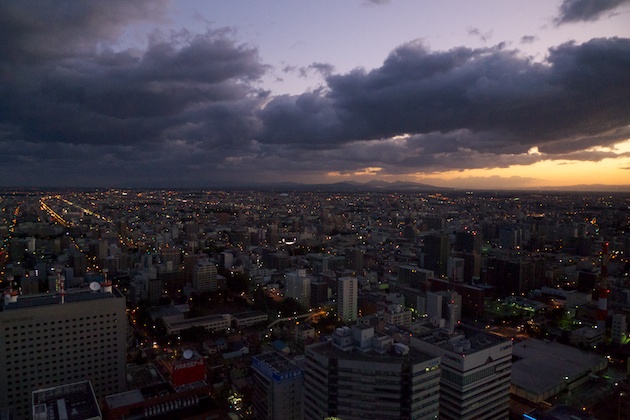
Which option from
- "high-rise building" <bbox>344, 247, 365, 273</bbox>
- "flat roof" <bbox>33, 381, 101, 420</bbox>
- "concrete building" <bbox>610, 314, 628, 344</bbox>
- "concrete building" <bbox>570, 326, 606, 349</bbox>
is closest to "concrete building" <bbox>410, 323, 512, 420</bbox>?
"flat roof" <bbox>33, 381, 101, 420</bbox>

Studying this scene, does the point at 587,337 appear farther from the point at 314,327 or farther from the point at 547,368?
the point at 314,327

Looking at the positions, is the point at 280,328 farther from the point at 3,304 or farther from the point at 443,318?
the point at 3,304

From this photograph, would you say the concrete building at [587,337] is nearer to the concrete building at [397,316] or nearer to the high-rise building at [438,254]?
the concrete building at [397,316]

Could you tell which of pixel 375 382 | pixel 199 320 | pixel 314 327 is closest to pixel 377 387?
pixel 375 382

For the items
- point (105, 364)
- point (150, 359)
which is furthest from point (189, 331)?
point (105, 364)

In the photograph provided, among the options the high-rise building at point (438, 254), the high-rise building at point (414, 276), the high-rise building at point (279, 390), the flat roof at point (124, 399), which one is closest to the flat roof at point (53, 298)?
the flat roof at point (124, 399)

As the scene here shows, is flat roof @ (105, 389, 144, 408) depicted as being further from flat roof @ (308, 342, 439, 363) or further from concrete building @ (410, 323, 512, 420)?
concrete building @ (410, 323, 512, 420)
